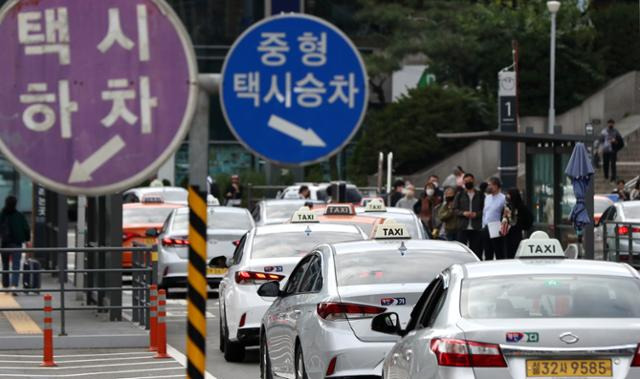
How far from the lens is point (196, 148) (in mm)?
8242

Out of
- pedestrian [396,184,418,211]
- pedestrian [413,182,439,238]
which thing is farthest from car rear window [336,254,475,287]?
pedestrian [396,184,418,211]

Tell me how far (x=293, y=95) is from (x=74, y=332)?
14.4 meters

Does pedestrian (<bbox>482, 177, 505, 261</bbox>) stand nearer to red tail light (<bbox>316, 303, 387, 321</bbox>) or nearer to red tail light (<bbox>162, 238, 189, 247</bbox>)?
red tail light (<bbox>162, 238, 189, 247</bbox>)

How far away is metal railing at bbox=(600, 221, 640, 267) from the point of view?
2783 centimetres

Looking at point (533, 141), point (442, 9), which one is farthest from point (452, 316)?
point (442, 9)

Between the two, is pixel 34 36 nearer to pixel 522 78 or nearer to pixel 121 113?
pixel 121 113

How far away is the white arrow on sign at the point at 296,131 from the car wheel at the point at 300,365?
619 cm

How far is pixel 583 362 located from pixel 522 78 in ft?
185

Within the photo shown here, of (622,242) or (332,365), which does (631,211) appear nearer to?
(622,242)

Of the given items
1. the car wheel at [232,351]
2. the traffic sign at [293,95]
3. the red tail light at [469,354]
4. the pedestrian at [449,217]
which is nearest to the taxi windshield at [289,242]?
the car wheel at [232,351]

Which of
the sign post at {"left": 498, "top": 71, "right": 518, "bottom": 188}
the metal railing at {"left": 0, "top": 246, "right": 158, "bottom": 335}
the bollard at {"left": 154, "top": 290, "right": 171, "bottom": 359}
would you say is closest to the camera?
the bollard at {"left": 154, "top": 290, "right": 171, "bottom": 359}

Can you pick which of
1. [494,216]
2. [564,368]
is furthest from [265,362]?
[494,216]

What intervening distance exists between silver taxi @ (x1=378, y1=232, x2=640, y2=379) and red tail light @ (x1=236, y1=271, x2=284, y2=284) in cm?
744

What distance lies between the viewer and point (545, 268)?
10750 mm
